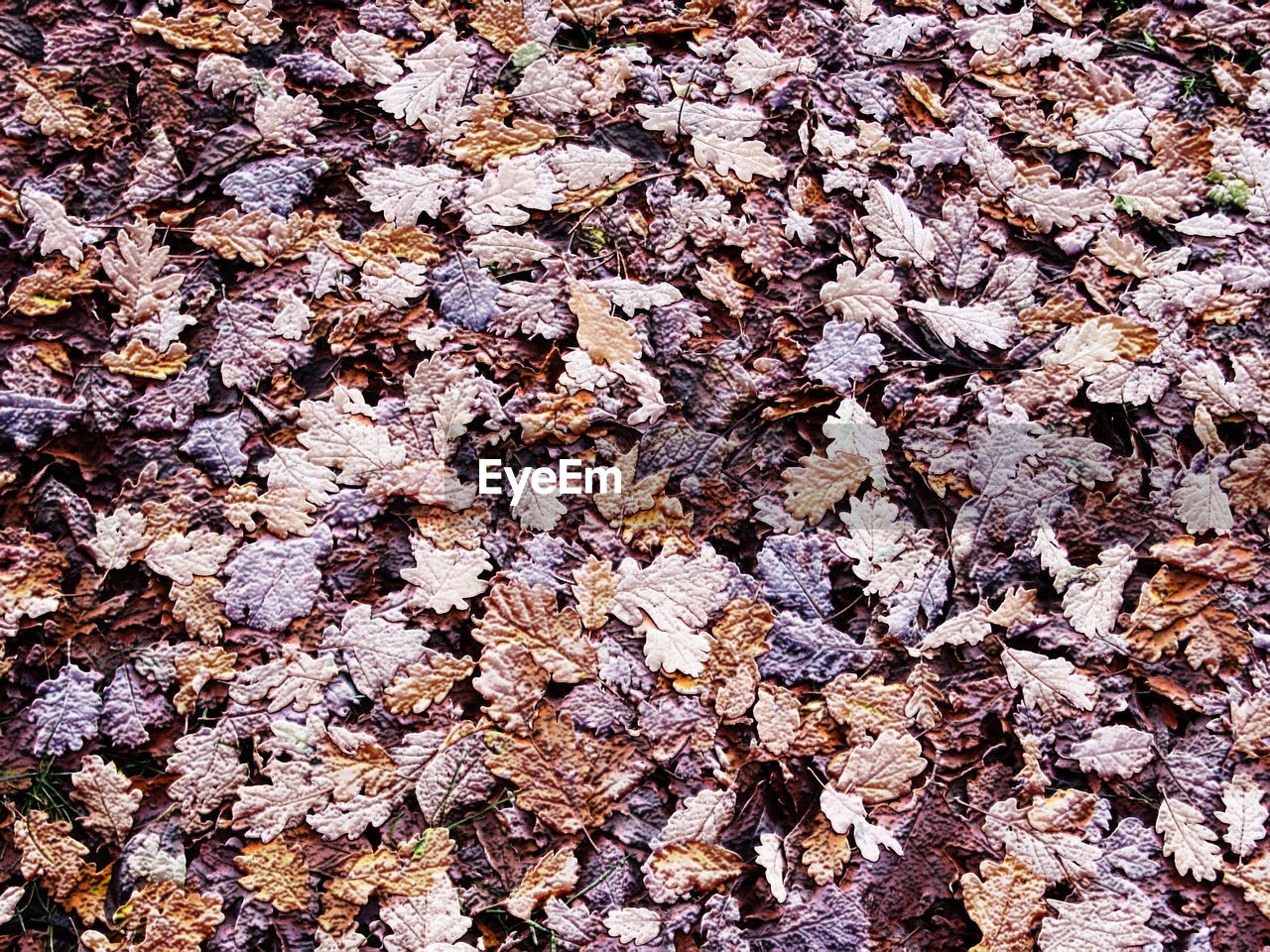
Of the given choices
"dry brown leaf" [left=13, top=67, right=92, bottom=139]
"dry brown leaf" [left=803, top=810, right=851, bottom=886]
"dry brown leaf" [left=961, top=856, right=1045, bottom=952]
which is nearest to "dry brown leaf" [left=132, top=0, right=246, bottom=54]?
"dry brown leaf" [left=13, top=67, right=92, bottom=139]

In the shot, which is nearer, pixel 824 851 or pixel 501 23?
pixel 824 851

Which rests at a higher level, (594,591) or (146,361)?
(146,361)

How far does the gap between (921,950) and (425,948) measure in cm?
59

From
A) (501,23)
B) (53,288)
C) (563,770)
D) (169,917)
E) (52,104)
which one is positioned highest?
(501,23)

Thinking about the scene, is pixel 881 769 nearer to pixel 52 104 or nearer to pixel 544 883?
pixel 544 883

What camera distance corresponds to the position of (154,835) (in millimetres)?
965

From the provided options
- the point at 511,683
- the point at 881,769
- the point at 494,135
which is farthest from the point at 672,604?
the point at 494,135

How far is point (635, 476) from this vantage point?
3.54ft

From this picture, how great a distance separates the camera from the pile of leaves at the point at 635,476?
988 mm

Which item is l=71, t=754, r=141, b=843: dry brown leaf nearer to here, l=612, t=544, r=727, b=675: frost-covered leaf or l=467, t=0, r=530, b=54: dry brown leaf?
l=612, t=544, r=727, b=675: frost-covered leaf

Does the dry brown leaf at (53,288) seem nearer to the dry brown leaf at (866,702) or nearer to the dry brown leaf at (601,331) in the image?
the dry brown leaf at (601,331)
